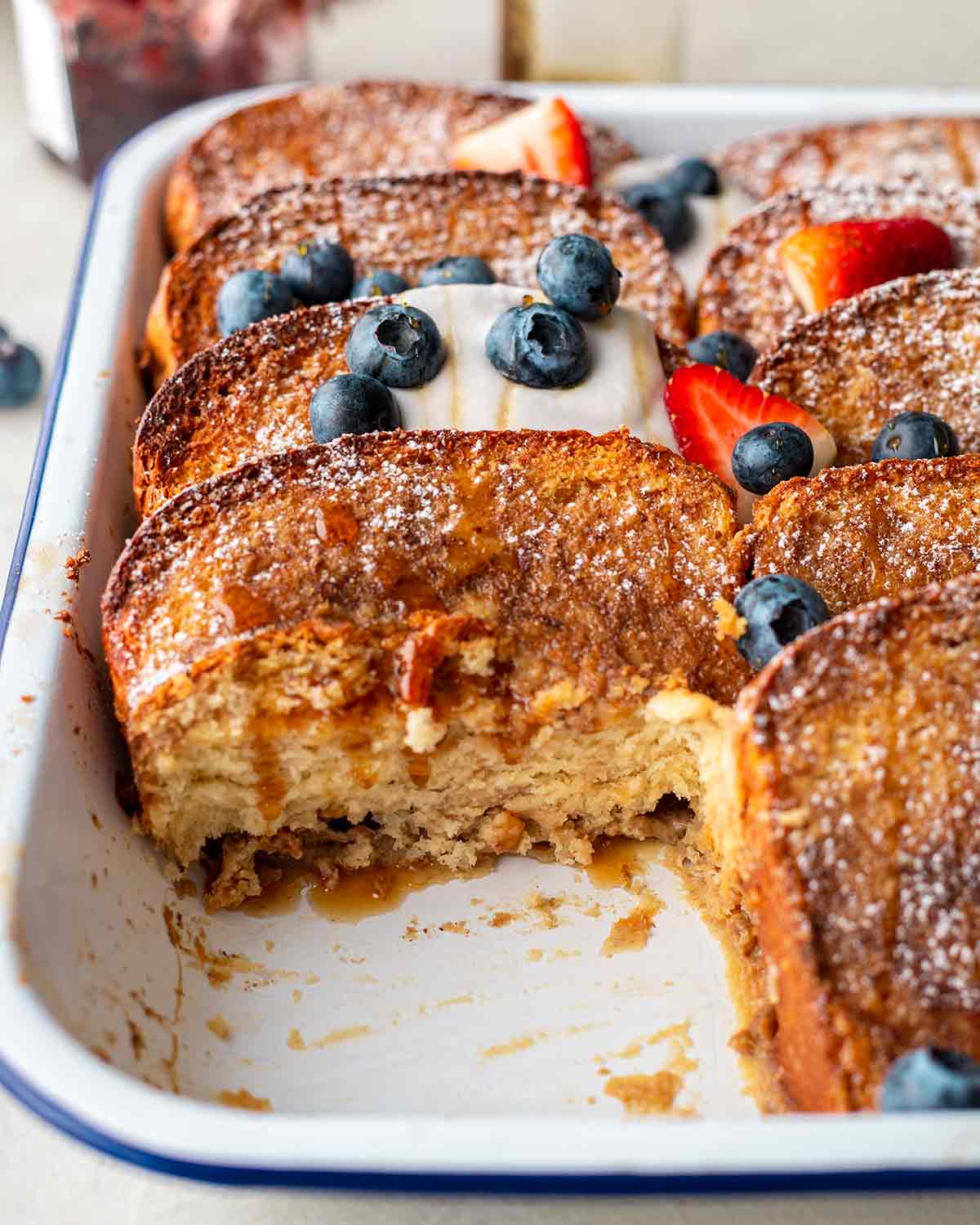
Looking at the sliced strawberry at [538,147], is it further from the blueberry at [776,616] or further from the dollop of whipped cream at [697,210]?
the blueberry at [776,616]

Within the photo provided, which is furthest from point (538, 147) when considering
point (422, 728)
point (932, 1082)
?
point (932, 1082)

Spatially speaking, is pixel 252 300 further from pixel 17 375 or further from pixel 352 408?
pixel 17 375

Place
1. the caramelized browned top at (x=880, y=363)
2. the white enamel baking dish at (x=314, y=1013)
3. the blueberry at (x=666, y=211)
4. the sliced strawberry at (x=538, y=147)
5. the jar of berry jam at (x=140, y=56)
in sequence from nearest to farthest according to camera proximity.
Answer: the white enamel baking dish at (x=314, y=1013) → the caramelized browned top at (x=880, y=363) → the blueberry at (x=666, y=211) → the sliced strawberry at (x=538, y=147) → the jar of berry jam at (x=140, y=56)

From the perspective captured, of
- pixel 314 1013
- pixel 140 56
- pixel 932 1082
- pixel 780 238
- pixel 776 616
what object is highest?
pixel 140 56

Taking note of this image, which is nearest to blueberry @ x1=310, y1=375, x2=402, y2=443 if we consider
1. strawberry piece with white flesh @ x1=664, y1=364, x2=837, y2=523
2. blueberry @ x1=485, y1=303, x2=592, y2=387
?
blueberry @ x1=485, y1=303, x2=592, y2=387

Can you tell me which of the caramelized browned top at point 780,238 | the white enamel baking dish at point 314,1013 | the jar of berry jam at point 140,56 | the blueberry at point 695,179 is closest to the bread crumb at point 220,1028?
→ the white enamel baking dish at point 314,1013

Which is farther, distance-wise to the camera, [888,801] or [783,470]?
[783,470]
